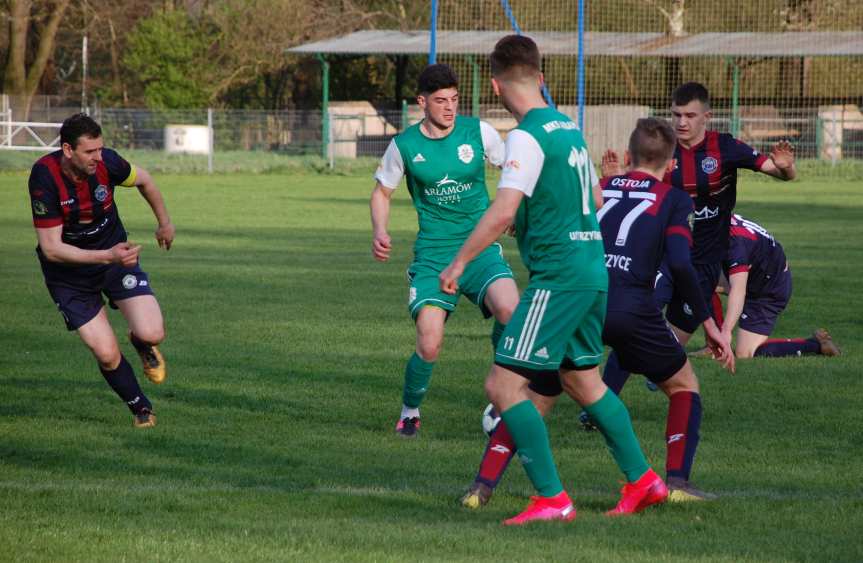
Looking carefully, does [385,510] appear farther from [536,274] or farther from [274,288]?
[274,288]

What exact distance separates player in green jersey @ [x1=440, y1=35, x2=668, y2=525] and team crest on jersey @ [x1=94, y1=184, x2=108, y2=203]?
332 cm

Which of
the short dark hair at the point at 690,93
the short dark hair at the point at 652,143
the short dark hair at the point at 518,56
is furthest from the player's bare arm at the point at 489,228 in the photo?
the short dark hair at the point at 690,93

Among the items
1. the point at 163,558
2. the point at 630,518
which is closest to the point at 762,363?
the point at 630,518

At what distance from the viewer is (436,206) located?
319 inches

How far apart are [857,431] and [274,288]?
8350 millimetres

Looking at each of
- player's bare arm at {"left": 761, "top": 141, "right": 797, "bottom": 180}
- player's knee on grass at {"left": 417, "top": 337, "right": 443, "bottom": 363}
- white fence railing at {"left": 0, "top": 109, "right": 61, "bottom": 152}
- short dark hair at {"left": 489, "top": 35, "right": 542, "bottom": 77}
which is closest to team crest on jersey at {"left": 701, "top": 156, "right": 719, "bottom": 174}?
player's bare arm at {"left": 761, "top": 141, "right": 797, "bottom": 180}

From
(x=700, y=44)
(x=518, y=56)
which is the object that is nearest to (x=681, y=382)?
(x=518, y=56)

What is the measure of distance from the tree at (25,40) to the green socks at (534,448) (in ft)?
146

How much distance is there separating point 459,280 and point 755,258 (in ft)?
12.5

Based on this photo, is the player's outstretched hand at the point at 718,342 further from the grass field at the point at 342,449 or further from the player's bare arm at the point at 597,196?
the player's bare arm at the point at 597,196

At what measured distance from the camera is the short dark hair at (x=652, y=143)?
618cm

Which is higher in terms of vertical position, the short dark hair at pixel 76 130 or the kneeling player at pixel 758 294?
the short dark hair at pixel 76 130

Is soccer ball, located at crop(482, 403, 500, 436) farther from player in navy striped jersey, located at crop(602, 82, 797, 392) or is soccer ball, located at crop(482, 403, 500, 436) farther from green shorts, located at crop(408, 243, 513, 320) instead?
player in navy striped jersey, located at crop(602, 82, 797, 392)

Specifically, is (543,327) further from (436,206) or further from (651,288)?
(436,206)
